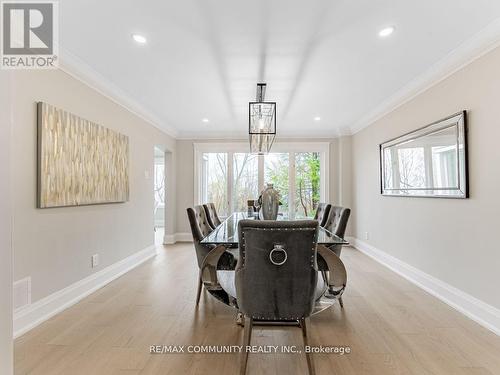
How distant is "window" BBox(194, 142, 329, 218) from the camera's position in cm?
611

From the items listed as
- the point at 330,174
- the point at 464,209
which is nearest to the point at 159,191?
the point at 330,174

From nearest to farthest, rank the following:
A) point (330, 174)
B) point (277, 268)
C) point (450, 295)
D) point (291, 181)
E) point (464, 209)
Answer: point (277, 268)
point (464, 209)
point (450, 295)
point (330, 174)
point (291, 181)

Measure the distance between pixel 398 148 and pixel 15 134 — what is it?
166 inches

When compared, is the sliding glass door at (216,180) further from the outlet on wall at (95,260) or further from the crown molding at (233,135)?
the outlet on wall at (95,260)

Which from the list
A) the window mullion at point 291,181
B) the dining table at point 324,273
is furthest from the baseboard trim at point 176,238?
the dining table at point 324,273

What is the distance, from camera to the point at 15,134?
210 cm

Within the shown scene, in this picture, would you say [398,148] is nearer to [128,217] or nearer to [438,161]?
[438,161]

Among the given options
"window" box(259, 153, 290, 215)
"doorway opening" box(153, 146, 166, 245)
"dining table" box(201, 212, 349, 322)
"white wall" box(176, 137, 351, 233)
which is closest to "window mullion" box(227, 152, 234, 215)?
"white wall" box(176, 137, 351, 233)

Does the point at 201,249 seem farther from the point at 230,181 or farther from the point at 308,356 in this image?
the point at 230,181

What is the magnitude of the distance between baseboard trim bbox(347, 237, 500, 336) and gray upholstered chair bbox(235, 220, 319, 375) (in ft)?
5.59

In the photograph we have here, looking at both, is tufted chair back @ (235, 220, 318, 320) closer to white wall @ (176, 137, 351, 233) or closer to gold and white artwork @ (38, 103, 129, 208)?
gold and white artwork @ (38, 103, 129, 208)

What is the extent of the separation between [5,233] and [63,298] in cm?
209

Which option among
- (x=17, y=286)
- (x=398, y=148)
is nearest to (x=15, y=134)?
(x=17, y=286)

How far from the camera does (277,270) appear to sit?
1534 millimetres
